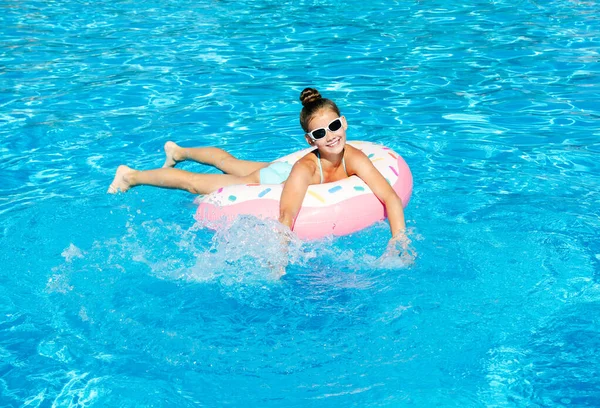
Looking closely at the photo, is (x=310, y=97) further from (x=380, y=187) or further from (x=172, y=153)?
(x=172, y=153)

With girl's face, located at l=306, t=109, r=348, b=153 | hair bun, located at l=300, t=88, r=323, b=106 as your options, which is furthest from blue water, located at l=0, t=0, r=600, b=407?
hair bun, located at l=300, t=88, r=323, b=106

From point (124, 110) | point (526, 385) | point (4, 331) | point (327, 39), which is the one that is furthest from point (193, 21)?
point (526, 385)

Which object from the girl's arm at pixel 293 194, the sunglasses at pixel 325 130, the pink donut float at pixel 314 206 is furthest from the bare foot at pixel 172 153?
the sunglasses at pixel 325 130

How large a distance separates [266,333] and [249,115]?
412 cm

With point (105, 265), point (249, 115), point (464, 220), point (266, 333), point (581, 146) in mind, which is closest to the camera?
point (266, 333)

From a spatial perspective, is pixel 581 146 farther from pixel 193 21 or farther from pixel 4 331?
pixel 193 21

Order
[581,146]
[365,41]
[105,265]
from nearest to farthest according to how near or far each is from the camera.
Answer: [105,265], [581,146], [365,41]

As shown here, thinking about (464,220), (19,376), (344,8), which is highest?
(19,376)

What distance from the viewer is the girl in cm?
508

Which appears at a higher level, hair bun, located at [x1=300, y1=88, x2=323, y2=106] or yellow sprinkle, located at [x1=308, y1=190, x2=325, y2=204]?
hair bun, located at [x1=300, y1=88, x2=323, y2=106]

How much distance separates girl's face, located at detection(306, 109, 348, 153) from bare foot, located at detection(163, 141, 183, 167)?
5.18 ft

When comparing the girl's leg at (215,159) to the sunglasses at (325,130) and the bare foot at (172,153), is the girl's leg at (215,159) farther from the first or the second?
the sunglasses at (325,130)

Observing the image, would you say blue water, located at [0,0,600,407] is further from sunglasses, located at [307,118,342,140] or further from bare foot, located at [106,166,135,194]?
sunglasses, located at [307,118,342,140]

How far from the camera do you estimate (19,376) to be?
407 centimetres
